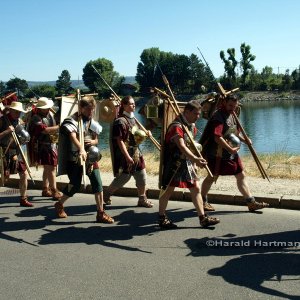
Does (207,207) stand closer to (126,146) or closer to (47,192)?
(126,146)

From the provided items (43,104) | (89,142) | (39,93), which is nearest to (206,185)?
(89,142)

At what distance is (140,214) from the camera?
6.48m

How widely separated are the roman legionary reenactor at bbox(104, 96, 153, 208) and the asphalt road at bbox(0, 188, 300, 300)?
20.0 inches

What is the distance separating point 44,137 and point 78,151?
1.58 metres

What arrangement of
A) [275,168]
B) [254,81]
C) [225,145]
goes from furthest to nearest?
[254,81] < [275,168] < [225,145]

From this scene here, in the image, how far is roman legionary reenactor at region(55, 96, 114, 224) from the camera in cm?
588

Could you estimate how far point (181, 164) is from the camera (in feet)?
18.2

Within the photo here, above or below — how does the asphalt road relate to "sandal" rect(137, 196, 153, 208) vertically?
below

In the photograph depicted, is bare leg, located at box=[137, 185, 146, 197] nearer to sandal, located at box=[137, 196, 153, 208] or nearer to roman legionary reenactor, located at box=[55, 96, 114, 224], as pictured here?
sandal, located at box=[137, 196, 153, 208]

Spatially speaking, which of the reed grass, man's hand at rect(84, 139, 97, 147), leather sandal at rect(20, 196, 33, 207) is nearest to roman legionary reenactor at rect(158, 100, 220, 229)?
man's hand at rect(84, 139, 97, 147)

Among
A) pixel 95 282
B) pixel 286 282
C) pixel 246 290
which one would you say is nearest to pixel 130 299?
pixel 95 282

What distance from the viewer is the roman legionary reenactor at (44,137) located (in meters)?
7.12

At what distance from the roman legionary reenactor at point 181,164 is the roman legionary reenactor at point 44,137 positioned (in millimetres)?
2266

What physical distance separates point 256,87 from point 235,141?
315 ft
